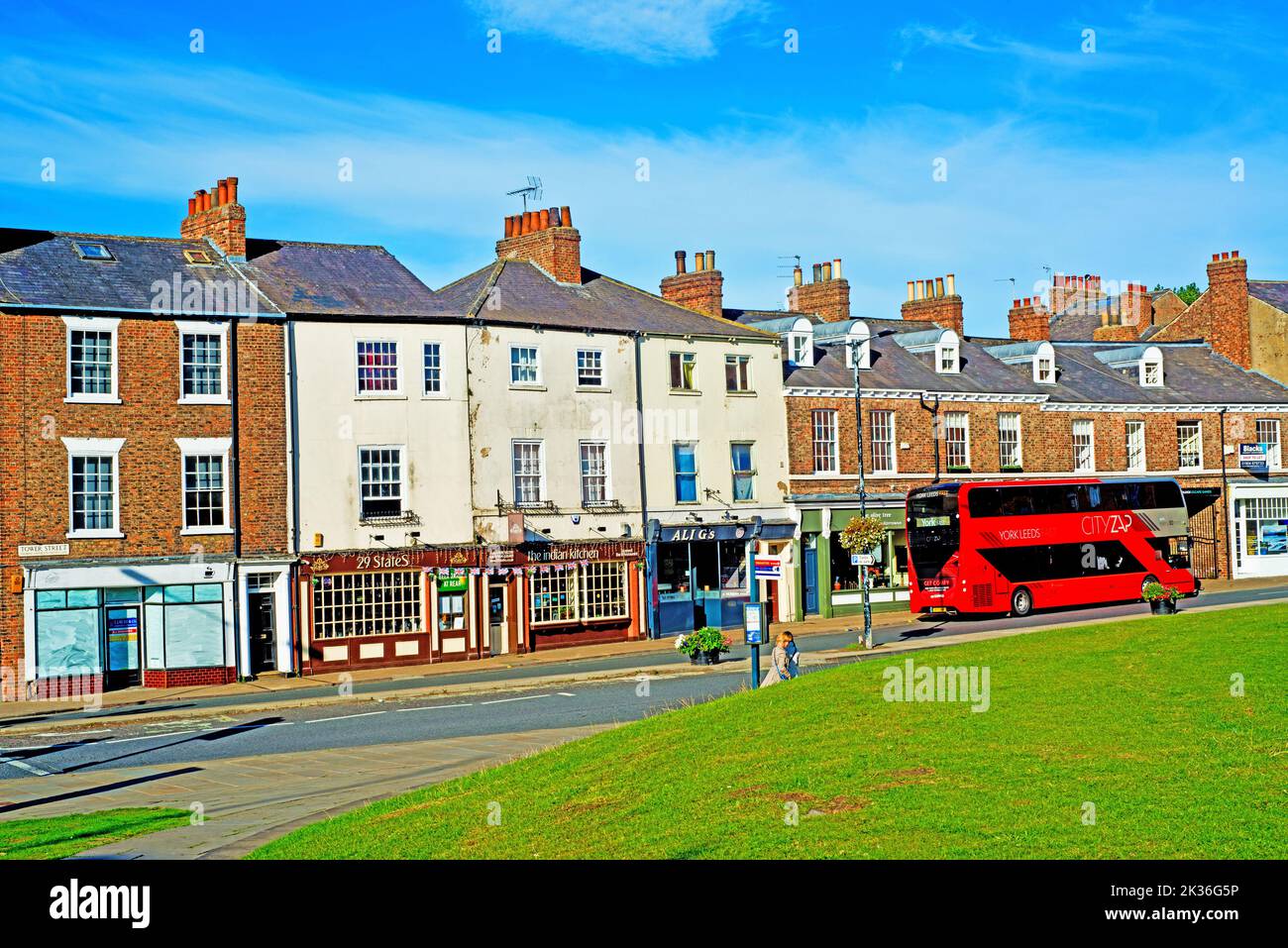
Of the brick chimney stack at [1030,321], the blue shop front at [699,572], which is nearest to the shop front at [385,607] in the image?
the blue shop front at [699,572]

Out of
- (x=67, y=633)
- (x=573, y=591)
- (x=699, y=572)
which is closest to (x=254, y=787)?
(x=67, y=633)

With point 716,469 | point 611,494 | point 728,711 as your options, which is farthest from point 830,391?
point 728,711

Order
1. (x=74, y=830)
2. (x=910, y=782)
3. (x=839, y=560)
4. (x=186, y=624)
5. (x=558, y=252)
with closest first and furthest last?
(x=910, y=782)
(x=74, y=830)
(x=186, y=624)
(x=558, y=252)
(x=839, y=560)

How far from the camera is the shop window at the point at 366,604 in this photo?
4222cm

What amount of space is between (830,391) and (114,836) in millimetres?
40223

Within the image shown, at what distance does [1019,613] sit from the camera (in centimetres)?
4938

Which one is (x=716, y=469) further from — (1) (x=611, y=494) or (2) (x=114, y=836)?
(2) (x=114, y=836)

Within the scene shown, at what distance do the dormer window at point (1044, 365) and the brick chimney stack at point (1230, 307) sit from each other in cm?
1364

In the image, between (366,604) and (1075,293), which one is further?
(1075,293)

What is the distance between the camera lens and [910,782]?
14.9m

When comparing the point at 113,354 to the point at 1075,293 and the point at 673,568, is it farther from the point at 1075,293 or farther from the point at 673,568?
the point at 1075,293

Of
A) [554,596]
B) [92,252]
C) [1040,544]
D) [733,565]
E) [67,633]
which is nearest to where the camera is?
[67,633]

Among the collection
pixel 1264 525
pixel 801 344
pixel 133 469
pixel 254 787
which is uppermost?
pixel 801 344

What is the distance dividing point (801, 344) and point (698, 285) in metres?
4.64
